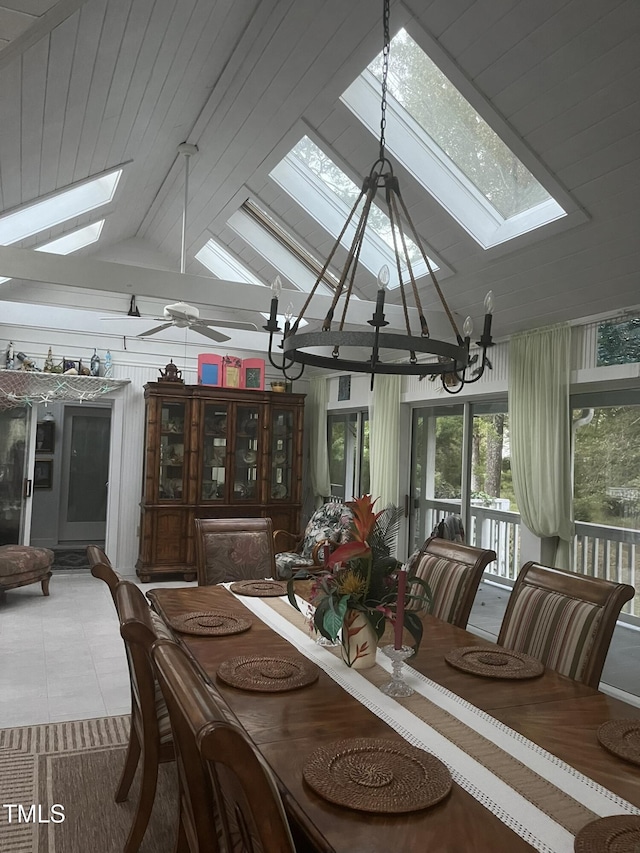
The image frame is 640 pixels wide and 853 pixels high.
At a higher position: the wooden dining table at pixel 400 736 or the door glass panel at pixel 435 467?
the door glass panel at pixel 435 467

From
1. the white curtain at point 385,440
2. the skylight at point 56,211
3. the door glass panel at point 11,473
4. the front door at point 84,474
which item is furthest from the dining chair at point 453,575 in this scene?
the front door at point 84,474

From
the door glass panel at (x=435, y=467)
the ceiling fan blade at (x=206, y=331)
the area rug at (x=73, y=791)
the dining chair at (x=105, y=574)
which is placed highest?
the ceiling fan blade at (x=206, y=331)

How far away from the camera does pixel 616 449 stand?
4031 mm

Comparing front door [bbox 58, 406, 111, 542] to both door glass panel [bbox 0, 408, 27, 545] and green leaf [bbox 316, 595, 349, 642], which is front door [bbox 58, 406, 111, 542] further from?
green leaf [bbox 316, 595, 349, 642]

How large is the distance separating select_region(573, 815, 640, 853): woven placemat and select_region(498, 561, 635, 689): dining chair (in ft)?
3.19

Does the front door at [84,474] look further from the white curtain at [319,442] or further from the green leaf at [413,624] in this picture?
the green leaf at [413,624]

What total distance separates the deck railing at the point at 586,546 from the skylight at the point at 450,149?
1944 millimetres

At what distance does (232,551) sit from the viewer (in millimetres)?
3781

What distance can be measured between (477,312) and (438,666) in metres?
3.28

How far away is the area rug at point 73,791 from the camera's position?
7.52 ft

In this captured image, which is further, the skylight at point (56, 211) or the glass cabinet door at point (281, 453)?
the glass cabinet door at point (281, 453)

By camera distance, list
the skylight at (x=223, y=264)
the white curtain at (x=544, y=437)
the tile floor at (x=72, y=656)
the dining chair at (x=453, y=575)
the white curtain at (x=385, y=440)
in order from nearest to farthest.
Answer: the dining chair at (x=453, y=575) → the tile floor at (x=72, y=656) → the white curtain at (x=544, y=437) → the white curtain at (x=385, y=440) → the skylight at (x=223, y=264)

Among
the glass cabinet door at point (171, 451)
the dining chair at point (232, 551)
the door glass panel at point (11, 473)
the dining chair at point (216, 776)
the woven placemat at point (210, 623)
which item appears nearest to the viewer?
the dining chair at point (216, 776)

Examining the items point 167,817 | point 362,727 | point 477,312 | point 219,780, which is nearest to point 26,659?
point 167,817
